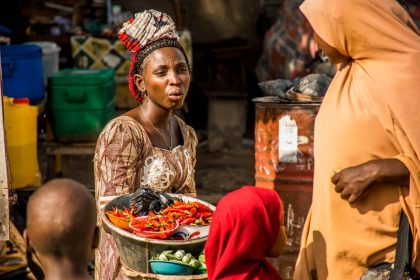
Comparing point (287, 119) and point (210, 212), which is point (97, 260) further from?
point (287, 119)

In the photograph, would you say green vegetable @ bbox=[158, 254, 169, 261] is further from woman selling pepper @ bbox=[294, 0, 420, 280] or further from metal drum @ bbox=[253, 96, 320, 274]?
metal drum @ bbox=[253, 96, 320, 274]

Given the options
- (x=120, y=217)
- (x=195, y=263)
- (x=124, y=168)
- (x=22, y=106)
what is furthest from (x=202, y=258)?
(x=22, y=106)

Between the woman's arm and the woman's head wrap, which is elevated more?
the woman's head wrap

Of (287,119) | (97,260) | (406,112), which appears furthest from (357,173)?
(287,119)

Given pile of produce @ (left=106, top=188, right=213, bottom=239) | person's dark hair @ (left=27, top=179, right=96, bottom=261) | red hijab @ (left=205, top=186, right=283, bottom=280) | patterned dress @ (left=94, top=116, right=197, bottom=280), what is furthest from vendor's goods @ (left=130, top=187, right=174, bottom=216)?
person's dark hair @ (left=27, top=179, right=96, bottom=261)

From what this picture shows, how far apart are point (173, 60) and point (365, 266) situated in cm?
141

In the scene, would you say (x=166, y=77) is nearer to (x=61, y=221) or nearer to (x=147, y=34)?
(x=147, y=34)

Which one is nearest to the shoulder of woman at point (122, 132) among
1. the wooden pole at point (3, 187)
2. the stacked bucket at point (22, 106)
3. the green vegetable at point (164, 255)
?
the green vegetable at point (164, 255)

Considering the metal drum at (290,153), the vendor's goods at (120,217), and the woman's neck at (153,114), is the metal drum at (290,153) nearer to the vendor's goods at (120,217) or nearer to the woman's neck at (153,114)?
the woman's neck at (153,114)

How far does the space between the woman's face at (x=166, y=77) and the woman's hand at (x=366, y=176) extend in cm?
107

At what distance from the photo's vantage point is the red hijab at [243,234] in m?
3.50

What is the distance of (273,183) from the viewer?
6270mm

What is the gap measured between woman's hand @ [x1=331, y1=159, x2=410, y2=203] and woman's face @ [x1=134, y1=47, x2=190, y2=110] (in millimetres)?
1073

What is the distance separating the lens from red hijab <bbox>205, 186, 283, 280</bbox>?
11.5ft
